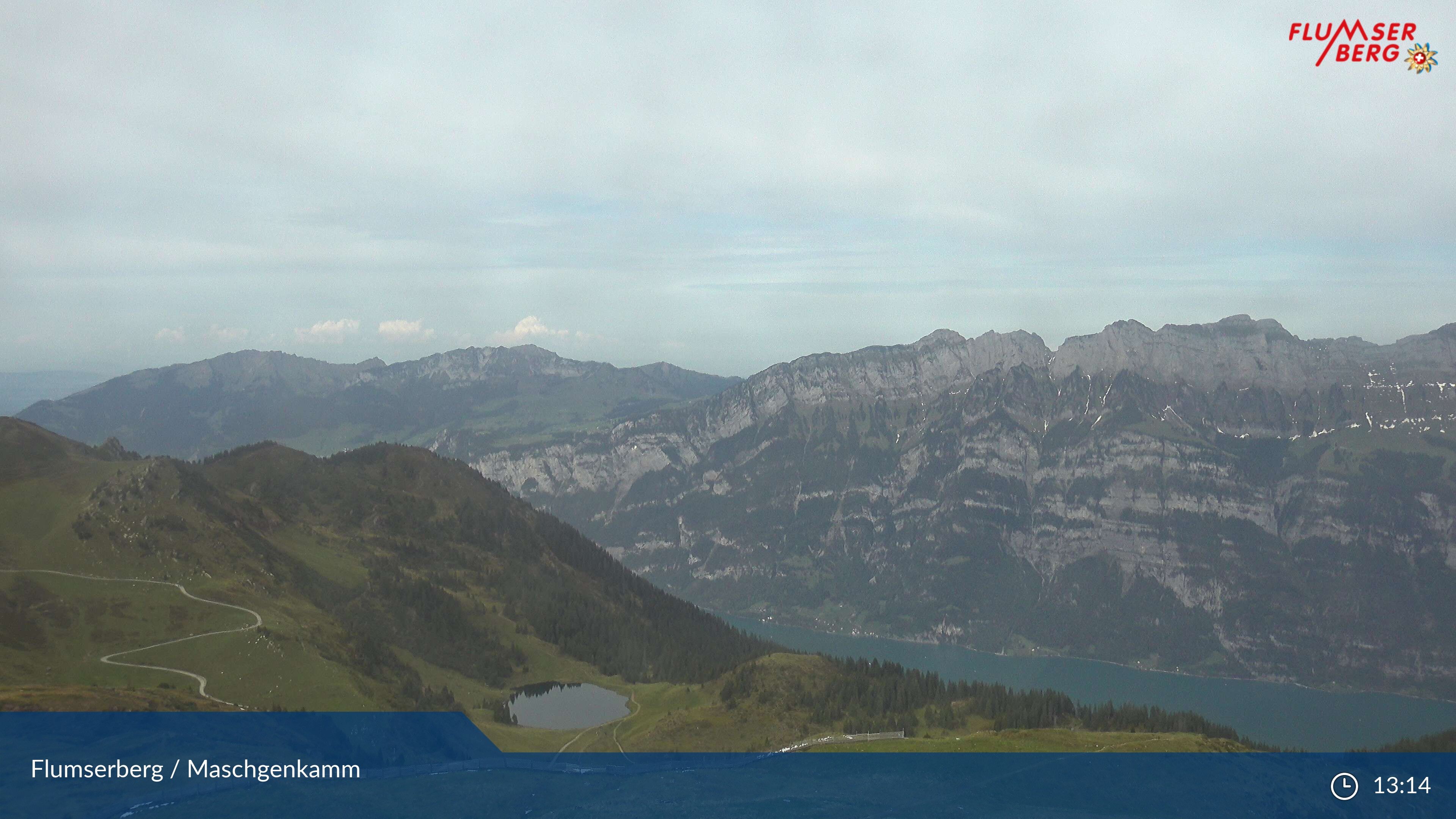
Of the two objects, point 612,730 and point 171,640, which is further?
point 612,730

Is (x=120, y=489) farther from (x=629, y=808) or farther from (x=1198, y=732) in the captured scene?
(x=1198, y=732)

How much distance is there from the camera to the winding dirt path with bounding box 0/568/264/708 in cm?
12131

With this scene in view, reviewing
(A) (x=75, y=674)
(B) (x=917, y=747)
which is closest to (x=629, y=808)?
(B) (x=917, y=747)

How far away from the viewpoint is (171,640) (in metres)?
132

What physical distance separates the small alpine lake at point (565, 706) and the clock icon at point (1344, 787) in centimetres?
10196

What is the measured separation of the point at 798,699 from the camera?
146 metres

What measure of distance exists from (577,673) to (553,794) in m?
129

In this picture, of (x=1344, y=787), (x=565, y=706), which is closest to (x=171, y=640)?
(x=565, y=706)
